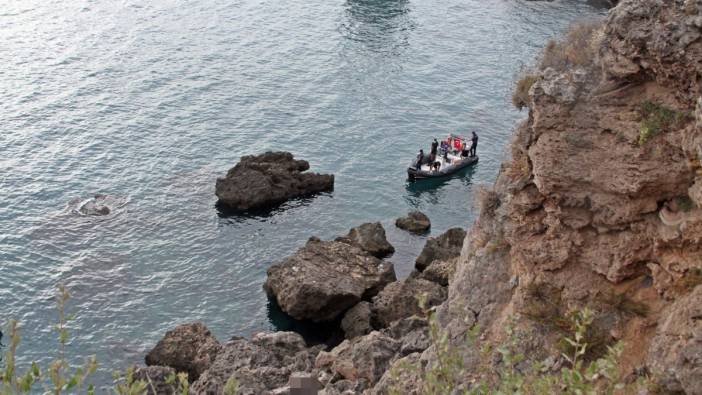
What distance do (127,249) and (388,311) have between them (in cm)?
1884

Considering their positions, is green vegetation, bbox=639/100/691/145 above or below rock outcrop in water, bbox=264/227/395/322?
above

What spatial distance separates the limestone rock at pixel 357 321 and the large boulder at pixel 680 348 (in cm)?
2326

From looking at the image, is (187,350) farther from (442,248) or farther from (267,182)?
(267,182)

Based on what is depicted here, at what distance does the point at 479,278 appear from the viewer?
26266mm

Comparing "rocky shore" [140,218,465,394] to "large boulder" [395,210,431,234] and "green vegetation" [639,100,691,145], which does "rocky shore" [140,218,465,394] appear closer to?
"large boulder" [395,210,431,234]

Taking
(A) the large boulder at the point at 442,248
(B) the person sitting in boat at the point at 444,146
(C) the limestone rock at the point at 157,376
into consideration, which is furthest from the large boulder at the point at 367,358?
(B) the person sitting in boat at the point at 444,146

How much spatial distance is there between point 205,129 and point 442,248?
1053 inches

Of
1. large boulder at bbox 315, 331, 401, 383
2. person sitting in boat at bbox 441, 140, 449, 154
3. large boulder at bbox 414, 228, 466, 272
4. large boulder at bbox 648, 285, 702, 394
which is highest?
large boulder at bbox 648, 285, 702, 394

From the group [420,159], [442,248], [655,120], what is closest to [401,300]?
[442,248]

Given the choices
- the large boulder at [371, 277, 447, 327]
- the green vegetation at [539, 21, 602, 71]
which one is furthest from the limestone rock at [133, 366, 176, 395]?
the green vegetation at [539, 21, 602, 71]

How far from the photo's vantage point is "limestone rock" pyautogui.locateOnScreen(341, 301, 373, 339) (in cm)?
4209

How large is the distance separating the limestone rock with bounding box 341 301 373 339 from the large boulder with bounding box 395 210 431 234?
12898mm

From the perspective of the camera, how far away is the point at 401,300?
43031mm

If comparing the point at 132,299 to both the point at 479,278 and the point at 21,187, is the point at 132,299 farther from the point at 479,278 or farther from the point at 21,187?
the point at 479,278
